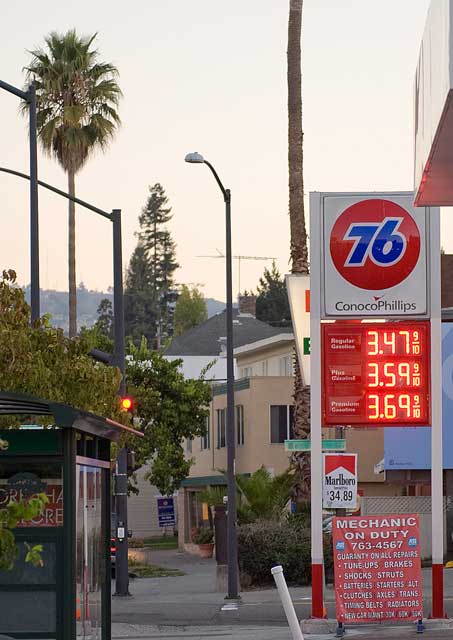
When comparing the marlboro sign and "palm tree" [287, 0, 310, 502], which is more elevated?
"palm tree" [287, 0, 310, 502]

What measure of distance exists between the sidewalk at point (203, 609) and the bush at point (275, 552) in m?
0.45

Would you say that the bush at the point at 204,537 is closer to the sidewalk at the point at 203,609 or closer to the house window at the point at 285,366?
the house window at the point at 285,366

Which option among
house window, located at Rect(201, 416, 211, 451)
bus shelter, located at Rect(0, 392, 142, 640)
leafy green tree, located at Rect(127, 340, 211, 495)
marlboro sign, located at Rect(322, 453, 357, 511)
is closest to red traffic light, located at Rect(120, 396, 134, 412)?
marlboro sign, located at Rect(322, 453, 357, 511)

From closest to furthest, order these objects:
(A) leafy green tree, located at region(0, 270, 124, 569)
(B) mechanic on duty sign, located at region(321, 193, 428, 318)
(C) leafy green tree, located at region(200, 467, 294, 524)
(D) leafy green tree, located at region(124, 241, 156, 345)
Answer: (A) leafy green tree, located at region(0, 270, 124, 569) → (B) mechanic on duty sign, located at region(321, 193, 428, 318) → (C) leafy green tree, located at region(200, 467, 294, 524) → (D) leafy green tree, located at region(124, 241, 156, 345)

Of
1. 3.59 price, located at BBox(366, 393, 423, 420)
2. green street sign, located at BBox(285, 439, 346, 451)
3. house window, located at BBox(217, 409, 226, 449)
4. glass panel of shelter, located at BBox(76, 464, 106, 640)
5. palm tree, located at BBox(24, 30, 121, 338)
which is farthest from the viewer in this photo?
house window, located at BBox(217, 409, 226, 449)

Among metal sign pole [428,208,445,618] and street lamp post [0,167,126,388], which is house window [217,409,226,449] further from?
metal sign pole [428,208,445,618]

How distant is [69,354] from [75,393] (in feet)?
2.15

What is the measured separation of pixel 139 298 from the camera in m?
151

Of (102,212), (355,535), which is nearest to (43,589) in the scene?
(355,535)

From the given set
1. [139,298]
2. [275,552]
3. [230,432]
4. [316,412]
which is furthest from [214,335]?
[316,412]

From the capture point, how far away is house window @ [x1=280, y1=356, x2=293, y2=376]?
61438 mm

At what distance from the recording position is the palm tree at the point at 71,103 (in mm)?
49156

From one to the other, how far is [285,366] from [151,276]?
8965cm

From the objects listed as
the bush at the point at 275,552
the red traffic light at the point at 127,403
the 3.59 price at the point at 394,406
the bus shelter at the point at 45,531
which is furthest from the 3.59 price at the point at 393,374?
the bush at the point at 275,552
